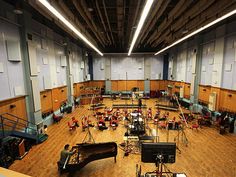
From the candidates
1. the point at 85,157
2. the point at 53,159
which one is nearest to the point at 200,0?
the point at 85,157

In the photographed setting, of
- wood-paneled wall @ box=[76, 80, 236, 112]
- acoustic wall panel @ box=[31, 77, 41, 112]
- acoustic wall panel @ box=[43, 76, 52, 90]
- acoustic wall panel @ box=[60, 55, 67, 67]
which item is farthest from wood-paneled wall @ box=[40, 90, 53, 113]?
wood-paneled wall @ box=[76, 80, 236, 112]

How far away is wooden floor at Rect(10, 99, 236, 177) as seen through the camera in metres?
4.47

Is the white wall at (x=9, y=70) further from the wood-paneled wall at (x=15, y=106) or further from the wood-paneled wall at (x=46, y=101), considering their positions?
the wood-paneled wall at (x=46, y=101)

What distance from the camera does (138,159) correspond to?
5.12 metres

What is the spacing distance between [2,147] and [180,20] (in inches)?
363

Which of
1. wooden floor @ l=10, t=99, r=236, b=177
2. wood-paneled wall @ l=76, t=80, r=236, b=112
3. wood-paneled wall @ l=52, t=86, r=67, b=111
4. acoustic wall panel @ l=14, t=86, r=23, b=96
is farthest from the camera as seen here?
wood-paneled wall @ l=52, t=86, r=67, b=111

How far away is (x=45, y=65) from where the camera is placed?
8.28m

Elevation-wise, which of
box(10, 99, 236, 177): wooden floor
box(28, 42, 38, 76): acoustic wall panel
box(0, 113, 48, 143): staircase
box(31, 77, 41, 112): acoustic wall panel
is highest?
box(28, 42, 38, 76): acoustic wall panel

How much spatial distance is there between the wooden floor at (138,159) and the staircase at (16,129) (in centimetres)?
45

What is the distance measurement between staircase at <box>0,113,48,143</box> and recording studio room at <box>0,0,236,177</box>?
4 centimetres

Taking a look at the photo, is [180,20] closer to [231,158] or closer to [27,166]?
[231,158]

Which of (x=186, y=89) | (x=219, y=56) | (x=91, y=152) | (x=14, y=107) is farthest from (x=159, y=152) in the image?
(x=186, y=89)

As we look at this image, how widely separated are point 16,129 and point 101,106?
24.3ft

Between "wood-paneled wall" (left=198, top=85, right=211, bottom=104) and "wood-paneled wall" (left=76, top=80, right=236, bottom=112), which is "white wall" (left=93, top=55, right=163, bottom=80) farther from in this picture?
"wood-paneled wall" (left=198, top=85, right=211, bottom=104)
